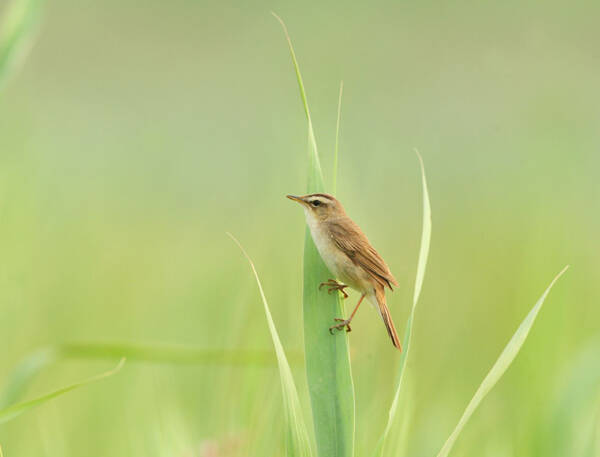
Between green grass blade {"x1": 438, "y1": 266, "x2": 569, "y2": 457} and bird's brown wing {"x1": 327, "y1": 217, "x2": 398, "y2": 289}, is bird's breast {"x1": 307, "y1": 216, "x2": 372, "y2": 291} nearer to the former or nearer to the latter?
bird's brown wing {"x1": 327, "y1": 217, "x2": 398, "y2": 289}

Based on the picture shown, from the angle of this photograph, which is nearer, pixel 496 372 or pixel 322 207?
pixel 496 372

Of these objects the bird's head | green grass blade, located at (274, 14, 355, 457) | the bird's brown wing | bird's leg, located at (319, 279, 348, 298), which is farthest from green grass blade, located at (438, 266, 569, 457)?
the bird's brown wing

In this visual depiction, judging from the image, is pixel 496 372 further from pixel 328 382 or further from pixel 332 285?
pixel 332 285

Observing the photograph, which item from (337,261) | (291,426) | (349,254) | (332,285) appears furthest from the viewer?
(349,254)

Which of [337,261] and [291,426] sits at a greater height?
[337,261]

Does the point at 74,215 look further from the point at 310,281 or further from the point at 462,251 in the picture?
the point at 310,281

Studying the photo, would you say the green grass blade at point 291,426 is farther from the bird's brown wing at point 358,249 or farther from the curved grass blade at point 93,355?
the bird's brown wing at point 358,249

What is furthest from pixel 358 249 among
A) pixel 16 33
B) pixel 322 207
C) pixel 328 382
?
pixel 16 33
